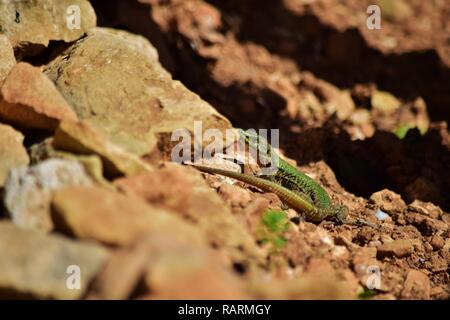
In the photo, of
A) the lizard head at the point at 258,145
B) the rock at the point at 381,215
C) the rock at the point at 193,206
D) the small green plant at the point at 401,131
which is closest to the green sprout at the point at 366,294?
the rock at the point at 193,206

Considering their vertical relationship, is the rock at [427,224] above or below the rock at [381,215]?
below

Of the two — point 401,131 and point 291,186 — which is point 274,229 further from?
point 401,131

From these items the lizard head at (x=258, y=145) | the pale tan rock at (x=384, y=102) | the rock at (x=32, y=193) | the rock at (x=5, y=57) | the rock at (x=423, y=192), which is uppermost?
the pale tan rock at (x=384, y=102)

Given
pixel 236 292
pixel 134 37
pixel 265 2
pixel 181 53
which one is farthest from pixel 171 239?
pixel 265 2

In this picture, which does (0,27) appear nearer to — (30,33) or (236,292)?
(30,33)

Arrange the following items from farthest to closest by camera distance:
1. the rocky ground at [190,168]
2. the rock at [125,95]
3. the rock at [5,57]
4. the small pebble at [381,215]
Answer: the small pebble at [381,215], the rock at [5,57], the rock at [125,95], the rocky ground at [190,168]

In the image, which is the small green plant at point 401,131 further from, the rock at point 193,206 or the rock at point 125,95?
the rock at point 193,206

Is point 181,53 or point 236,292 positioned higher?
point 181,53
